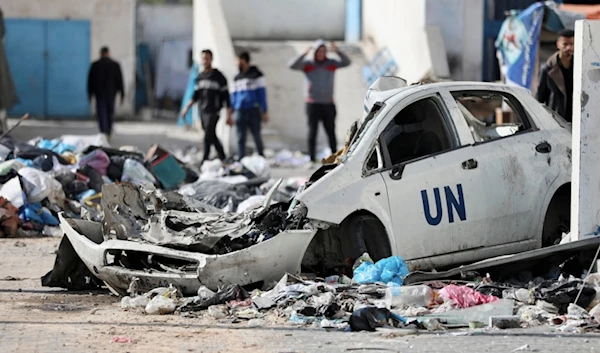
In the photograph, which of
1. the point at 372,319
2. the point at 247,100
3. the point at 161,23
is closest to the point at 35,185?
the point at 247,100

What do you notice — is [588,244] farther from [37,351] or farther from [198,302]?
[37,351]

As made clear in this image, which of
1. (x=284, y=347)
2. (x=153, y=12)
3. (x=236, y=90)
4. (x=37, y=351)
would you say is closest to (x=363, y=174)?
(x=284, y=347)

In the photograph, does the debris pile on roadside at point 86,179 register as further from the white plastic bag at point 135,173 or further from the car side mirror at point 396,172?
the car side mirror at point 396,172

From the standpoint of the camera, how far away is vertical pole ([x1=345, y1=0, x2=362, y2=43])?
24422 mm

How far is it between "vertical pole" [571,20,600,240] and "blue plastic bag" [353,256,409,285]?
4.67 feet

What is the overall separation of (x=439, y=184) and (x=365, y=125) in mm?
757

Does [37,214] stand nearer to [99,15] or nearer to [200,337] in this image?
[200,337]

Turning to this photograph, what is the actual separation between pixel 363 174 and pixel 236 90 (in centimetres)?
1053

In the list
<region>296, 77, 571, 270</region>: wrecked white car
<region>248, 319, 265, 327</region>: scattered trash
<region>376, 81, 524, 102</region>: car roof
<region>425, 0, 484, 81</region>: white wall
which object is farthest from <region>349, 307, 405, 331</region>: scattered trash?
<region>425, 0, 484, 81</region>: white wall

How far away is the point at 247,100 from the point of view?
19109mm

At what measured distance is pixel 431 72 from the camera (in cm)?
2033

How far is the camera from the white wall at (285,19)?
2445 cm

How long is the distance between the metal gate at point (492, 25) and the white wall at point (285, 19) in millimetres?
4598

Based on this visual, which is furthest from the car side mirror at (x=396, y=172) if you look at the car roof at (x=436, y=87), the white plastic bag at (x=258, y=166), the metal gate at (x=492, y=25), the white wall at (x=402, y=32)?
the metal gate at (x=492, y=25)
